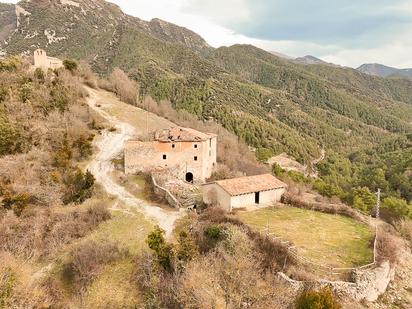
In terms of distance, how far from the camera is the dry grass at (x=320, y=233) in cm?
2198

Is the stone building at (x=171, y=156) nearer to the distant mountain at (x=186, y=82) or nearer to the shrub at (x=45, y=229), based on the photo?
the shrub at (x=45, y=229)

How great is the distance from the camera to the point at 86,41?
172750 millimetres

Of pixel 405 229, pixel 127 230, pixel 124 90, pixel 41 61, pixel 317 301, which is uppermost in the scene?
pixel 41 61

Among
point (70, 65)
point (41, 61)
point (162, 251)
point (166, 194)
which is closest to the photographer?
point (162, 251)

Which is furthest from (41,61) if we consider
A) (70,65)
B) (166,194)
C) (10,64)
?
(166,194)

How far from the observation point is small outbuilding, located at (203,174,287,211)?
29266 mm

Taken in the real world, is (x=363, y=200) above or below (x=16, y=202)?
below

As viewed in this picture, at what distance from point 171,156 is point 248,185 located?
1126 centimetres

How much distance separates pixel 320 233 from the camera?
83.1 ft

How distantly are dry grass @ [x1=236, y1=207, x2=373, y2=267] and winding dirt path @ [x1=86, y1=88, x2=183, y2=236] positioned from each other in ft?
20.9

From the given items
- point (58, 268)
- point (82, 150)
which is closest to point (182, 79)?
point (82, 150)

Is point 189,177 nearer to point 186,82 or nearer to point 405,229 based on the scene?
point 405,229

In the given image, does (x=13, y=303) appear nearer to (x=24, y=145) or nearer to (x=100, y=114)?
(x=24, y=145)

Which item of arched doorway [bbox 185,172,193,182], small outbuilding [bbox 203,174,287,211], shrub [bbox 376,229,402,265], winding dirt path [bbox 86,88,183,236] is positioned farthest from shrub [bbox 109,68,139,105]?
shrub [bbox 376,229,402,265]
